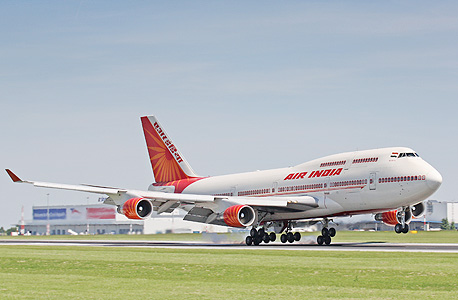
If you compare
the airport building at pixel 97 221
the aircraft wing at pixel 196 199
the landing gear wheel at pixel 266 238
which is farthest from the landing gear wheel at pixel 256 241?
the airport building at pixel 97 221

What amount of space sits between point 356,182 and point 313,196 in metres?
4.14

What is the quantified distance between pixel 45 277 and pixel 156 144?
49.0 metres

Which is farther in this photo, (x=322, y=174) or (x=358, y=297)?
(x=322, y=174)

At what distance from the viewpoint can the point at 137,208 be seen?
168 feet

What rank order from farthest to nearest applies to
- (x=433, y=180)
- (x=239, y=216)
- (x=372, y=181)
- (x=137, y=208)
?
(x=239, y=216)
(x=372, y=181)
(x=137, y=208)
(x=433, y=180)

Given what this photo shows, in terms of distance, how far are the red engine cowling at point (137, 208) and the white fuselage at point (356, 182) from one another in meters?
12.0

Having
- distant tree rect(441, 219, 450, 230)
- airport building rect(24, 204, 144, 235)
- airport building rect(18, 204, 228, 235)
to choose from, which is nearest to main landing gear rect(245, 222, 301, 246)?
airport building rect(18, 204, 228, 235)

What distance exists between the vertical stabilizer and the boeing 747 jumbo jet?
9504mm

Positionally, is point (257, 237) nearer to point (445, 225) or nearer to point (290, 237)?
point (290, 237)

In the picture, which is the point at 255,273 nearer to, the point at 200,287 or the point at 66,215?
the point at 200,287

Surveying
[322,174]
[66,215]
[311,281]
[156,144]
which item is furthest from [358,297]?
[66,215]

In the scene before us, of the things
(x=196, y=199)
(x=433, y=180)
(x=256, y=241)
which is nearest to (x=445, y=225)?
(x=256, y=241)

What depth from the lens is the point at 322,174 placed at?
182 ft

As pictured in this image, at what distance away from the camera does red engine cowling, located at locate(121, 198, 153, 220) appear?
51.1m
